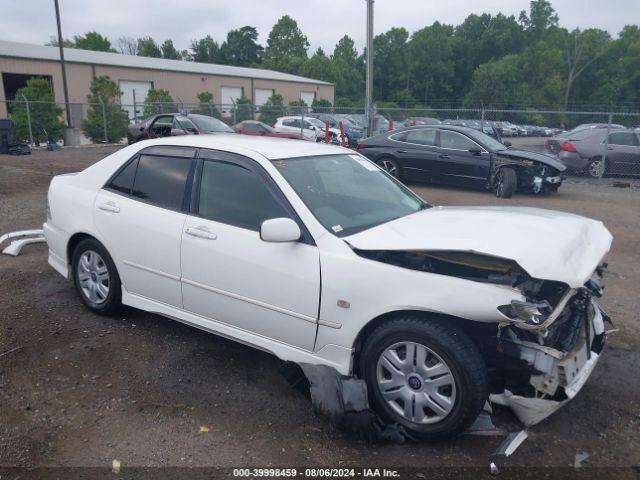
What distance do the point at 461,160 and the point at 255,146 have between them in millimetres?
8876

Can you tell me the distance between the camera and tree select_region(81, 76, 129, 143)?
24.8 m

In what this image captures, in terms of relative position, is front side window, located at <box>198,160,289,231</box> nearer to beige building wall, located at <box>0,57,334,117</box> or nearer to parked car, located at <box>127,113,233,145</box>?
parked car, located at <box>127,113,233,145</box>

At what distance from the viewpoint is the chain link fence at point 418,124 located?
14.7m

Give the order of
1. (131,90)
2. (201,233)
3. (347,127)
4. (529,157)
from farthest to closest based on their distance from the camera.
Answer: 1. (131,90)
2. (347,127)
3. (529,157)
4. (201,233)

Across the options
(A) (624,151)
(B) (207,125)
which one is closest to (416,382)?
(A) (624,151)

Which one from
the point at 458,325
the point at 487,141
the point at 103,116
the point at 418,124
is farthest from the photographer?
the point at 103,116

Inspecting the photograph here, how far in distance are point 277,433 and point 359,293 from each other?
96cm

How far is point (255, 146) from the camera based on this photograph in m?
3.98

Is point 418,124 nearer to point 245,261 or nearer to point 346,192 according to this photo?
point 346,192

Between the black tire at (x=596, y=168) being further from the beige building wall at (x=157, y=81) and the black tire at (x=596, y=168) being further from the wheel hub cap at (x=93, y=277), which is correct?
the beige building wall at (x=157, y=81)

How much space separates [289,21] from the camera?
85.1 meters

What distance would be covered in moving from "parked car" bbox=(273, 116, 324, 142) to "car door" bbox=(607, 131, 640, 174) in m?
11.3

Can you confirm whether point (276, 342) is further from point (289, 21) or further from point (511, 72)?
point (289, 21)

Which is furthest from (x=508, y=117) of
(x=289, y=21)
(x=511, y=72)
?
(x=289, y=21)
